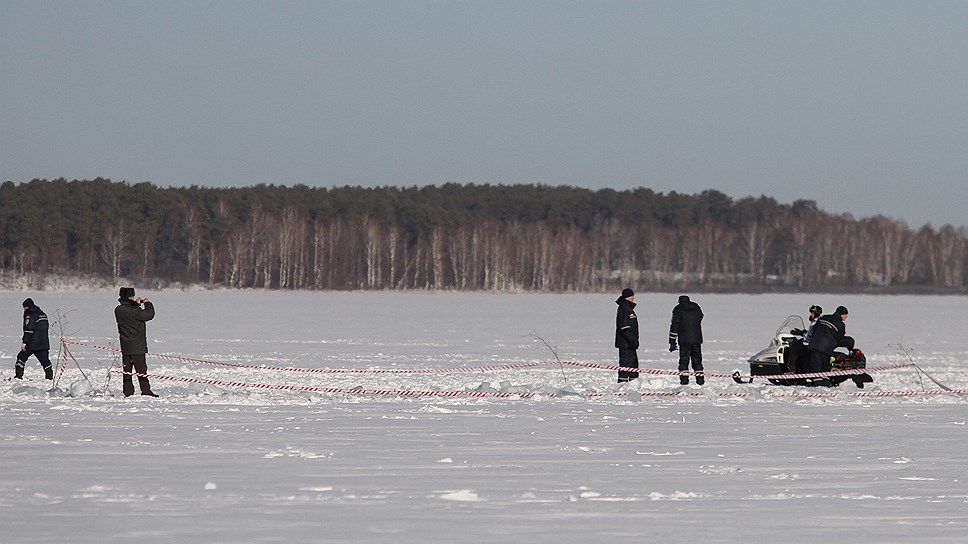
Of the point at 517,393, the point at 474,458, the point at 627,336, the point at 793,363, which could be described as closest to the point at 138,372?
the point at 517,393

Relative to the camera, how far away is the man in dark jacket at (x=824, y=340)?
1761 centimetres

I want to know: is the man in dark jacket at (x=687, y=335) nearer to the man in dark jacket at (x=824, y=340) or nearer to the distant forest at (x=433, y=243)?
the man in dark jacket at (x=824, y=340)

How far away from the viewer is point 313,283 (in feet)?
415

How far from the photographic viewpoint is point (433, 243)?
439ft

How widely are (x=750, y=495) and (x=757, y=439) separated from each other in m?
3.42

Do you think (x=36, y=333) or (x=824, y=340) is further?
(x=36, y=333)

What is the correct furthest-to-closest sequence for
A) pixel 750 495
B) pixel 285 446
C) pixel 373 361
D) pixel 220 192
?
pixel 220 192
pixel 373 361
pixel 285 446
pixel 750 495

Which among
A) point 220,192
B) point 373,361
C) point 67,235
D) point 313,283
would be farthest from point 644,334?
point 220,192

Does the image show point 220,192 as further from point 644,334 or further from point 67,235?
point 644,334

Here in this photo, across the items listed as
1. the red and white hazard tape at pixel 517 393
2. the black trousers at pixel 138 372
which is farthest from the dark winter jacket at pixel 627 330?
the black trousers at pixel 138 372

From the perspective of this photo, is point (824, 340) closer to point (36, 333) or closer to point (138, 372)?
point (138, 372)

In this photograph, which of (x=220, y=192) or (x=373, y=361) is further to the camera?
(x=220, y=192)

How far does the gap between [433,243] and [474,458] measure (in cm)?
12310

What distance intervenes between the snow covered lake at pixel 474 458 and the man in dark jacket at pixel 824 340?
397 millimetres
